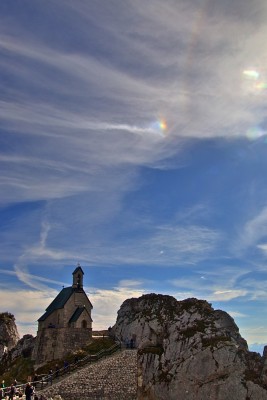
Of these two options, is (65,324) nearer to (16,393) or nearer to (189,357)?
(189,357)

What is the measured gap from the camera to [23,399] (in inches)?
1417

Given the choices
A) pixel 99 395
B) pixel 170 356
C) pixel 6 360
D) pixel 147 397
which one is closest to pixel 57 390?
pixel 99 395

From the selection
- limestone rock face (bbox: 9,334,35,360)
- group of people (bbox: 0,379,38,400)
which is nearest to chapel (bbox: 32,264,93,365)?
limestone rock face (bbox: 9,334,35,360)

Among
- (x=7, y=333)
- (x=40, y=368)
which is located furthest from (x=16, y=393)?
(x=7, y=333)

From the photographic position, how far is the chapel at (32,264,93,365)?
60406 mm

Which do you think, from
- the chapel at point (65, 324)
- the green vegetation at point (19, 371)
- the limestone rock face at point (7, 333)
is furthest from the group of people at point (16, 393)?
the limestone rock face at point (7, 333)

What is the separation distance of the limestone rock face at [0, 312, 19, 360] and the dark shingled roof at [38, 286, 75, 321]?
54.6 feet

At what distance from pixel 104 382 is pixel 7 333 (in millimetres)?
45915

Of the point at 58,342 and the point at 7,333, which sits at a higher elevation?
the point at 7,333

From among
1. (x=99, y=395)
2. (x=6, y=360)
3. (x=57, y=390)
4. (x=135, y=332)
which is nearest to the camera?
(x=57, y=390)

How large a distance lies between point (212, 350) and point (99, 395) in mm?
15721

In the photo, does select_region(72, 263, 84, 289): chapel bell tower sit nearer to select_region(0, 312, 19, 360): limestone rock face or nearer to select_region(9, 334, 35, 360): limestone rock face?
select_region(9, 334, 35, 360): limestone rock face

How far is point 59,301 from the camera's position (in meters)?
71.1

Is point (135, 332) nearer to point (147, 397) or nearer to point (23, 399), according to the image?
point (147, 397)
